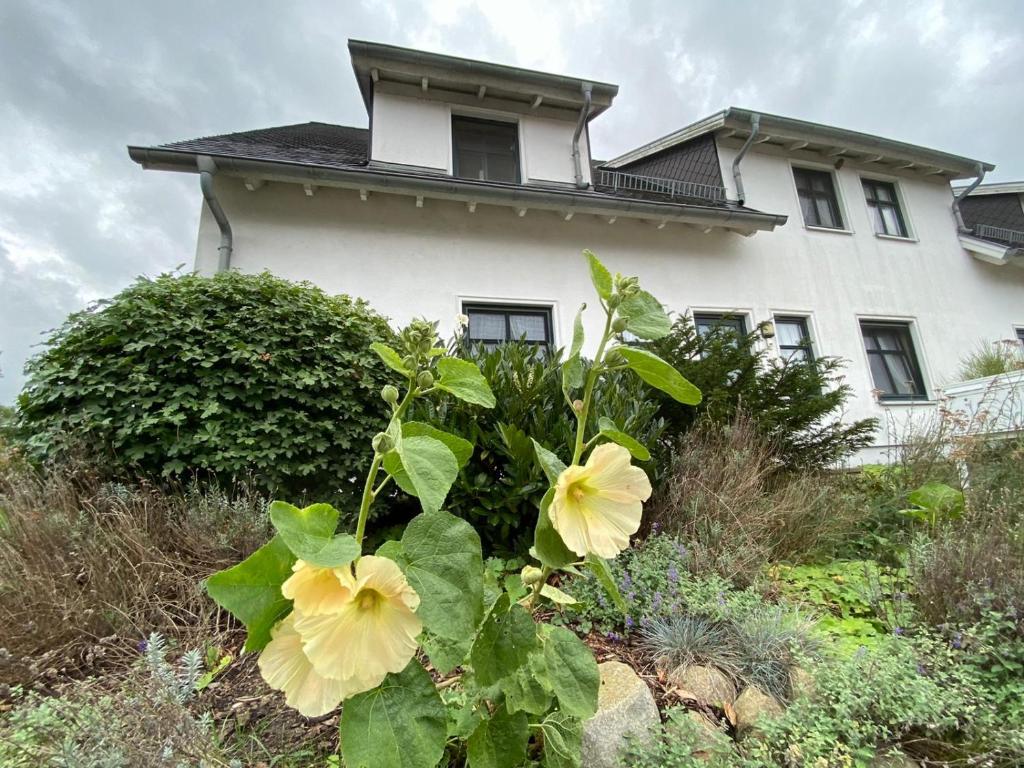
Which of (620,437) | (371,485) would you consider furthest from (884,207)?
(371,485)

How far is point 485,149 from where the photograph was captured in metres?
6.65

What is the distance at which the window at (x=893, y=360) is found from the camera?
298 inches

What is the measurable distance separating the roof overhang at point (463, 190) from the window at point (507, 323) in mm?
1303

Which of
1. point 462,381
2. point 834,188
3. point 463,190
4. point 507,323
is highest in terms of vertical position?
point 834,188

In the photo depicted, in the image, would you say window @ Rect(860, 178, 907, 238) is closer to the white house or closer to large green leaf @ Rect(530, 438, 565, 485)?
the white house

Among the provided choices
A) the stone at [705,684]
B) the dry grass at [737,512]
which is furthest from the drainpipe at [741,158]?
the stone at [705,684]

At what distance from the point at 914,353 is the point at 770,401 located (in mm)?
5859

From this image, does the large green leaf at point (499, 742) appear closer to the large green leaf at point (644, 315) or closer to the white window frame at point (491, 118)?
the large green leaf at point (644, 315)

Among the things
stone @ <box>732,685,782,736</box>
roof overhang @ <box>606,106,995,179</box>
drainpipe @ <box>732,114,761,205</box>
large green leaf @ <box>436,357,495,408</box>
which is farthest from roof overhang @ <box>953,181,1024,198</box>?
large green leaf @ <box>436,357,495,408</box>

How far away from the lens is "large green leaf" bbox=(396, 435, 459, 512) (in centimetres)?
64

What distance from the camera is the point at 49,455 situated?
2.78 meters

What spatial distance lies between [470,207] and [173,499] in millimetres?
4522

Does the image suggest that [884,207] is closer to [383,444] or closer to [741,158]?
[741,158]

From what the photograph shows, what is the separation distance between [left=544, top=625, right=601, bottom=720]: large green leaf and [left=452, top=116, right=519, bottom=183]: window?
21.9 ft
